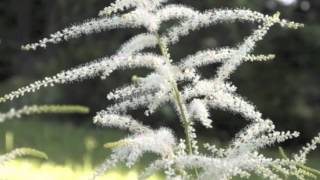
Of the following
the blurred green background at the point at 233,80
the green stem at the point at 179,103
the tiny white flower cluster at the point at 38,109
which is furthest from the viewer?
the blurred green background at the point at 233,80

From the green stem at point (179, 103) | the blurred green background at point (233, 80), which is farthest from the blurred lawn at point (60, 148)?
the green stem at point (179, 103)

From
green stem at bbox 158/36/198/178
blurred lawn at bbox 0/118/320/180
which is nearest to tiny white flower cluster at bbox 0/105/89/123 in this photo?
green stem at bbox 158/36/198/178

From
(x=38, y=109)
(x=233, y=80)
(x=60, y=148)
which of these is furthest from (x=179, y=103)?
(x=233, y=80)

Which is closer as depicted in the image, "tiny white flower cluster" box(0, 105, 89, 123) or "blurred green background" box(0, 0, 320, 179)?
"tiny white flower cluster" box(0, 105, 89, 123)

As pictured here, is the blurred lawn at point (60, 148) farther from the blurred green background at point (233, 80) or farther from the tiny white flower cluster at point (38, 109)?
the tiny white flower cluster at point (38, 109)

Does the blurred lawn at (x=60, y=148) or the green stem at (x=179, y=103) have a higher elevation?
the blurred lawn at (x=60, y=148)

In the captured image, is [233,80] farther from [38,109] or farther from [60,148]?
[38,109]

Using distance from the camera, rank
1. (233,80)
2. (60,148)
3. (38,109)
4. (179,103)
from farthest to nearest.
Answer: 1. (233,80)
2. (60,148)
3. (179,103)
4. (38,109)

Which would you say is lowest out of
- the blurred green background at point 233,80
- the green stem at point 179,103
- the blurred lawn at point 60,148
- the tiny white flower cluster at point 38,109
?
the tiny white flower cluster at point 38,109

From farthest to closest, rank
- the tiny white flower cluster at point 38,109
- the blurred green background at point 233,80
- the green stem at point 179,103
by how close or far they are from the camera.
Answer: the blurred green background at point 233,80
the green stem at point 179,103
the tiny white flower cluster at point 38,109

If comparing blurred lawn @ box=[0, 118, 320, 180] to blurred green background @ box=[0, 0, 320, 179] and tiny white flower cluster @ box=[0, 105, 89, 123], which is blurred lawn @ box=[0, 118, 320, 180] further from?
tiny white flower cluster @ box=[0, 105, 89, 123]
